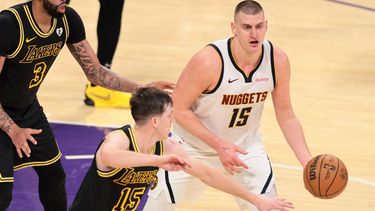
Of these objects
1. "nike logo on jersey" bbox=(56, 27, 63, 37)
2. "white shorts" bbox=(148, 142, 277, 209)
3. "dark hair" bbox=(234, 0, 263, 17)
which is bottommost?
"white shorts" bbox=(148, 142, 277, 209)

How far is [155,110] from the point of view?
19.5 feet

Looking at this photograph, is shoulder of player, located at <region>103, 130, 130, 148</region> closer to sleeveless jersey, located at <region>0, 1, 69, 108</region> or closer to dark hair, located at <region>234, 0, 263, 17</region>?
sleeveless jersey, located at <region>0, 1, 69, 108</region>

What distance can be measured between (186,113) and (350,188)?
8.14 ft

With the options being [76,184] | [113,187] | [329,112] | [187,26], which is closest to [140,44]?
[187,26]

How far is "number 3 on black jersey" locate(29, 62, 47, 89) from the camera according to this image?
22.8ft

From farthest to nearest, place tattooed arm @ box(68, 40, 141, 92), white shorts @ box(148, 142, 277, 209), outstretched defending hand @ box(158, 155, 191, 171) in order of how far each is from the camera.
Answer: tattooed arm @ box(68, 40, 141, 92), white shorts @ box(148, 142, 277, 209), outstretched defending hand @ box(158, 155, 191, 171)

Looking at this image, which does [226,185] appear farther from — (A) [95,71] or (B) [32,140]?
(A) [95,71]

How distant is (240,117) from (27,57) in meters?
1.68

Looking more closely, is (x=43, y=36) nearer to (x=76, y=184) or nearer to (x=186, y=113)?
(x=186, y=113)

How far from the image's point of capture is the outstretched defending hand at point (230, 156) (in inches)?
270

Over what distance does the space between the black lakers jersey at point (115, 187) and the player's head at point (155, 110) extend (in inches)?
6.3

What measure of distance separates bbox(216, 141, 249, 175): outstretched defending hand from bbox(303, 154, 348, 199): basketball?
1.58 ft

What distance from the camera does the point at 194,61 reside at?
716 cm

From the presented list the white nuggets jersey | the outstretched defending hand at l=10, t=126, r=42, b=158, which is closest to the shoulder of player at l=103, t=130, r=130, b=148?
the outstretched defending hand at l=10, t=126, r=42, b=158
